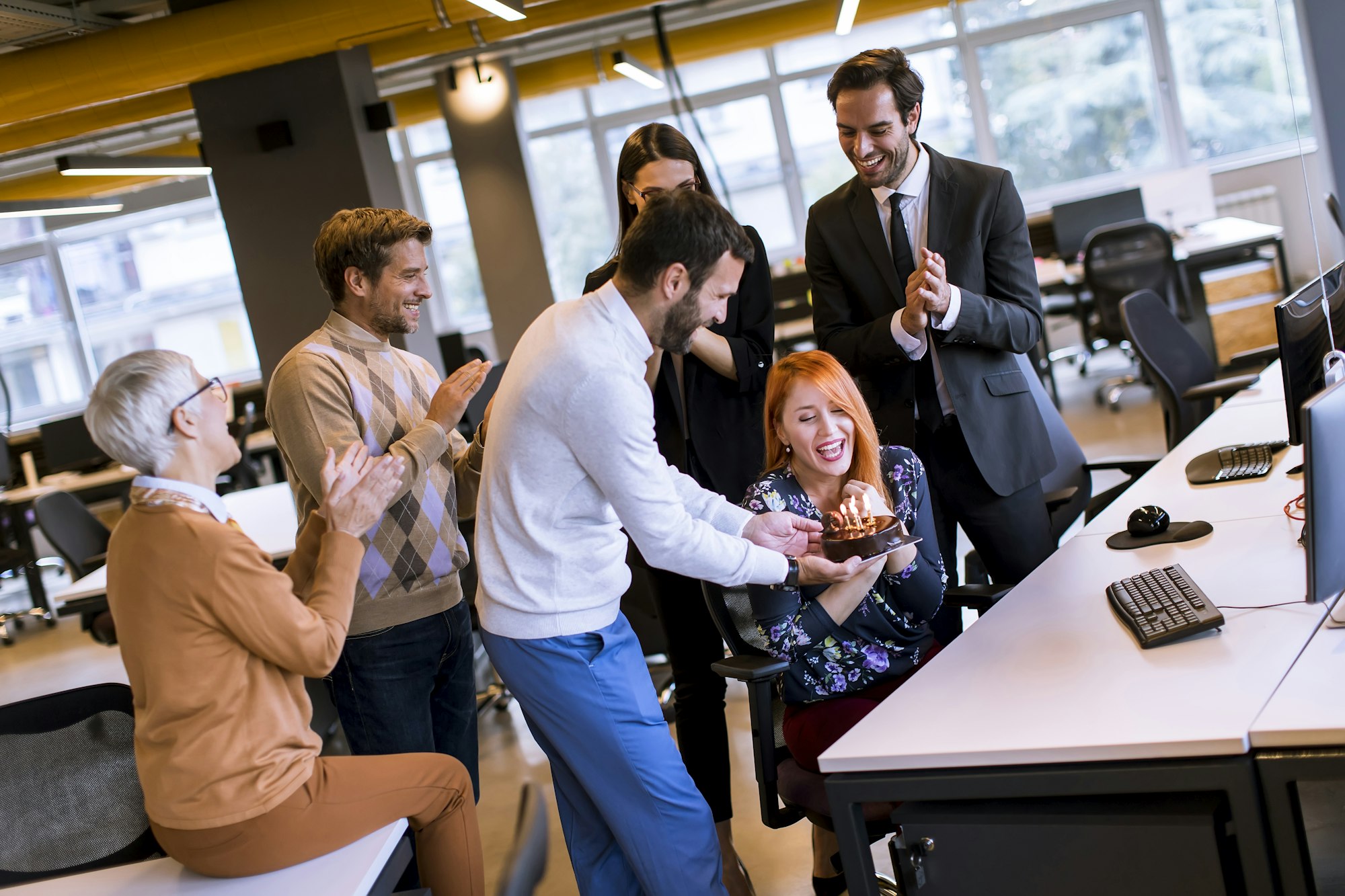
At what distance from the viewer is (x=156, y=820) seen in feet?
5.48

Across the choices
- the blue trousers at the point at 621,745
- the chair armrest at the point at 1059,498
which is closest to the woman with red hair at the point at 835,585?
the blue trousers at the point at 621,745

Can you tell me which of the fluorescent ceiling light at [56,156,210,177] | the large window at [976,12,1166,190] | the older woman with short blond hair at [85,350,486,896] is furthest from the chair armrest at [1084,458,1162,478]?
the large window at [976,12,1166,190]

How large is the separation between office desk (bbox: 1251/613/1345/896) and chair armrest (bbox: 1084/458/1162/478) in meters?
1.87

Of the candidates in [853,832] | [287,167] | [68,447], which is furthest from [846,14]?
[68,447]

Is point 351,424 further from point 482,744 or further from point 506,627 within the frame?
point 482,744

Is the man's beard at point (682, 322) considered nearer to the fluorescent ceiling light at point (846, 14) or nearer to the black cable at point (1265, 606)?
the black cable at point (1265, 606)

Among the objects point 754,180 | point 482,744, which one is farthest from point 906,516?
point 754,180

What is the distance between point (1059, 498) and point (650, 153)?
1.46m

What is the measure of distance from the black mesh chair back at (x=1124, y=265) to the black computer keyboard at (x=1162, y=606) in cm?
557

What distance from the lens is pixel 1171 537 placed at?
7.54 ft

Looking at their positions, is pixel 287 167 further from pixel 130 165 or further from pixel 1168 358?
pixel 1168 358

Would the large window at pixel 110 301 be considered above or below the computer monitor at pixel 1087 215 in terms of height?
above

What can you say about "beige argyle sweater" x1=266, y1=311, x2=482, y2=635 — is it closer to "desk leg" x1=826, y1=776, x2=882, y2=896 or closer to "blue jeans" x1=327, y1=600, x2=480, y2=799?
"blue jeans" x1=327, y1=600, x2=480, y2=799

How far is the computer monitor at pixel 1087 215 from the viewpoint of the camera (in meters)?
9.05
